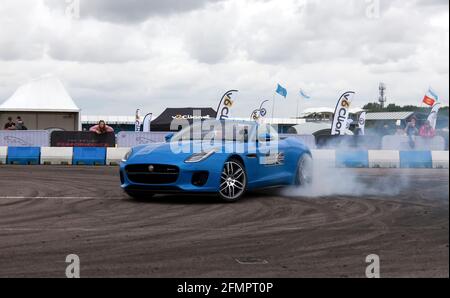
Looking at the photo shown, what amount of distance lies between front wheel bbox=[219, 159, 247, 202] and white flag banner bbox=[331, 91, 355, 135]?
63.3 feet

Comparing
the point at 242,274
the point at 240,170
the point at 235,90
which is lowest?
the point at 242,274

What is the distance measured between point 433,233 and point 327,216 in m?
1.65

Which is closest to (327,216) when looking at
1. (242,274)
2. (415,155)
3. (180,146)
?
(180,146)

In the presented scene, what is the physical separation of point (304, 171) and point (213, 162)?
2.37 metres

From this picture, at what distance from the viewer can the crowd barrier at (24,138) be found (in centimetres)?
2394

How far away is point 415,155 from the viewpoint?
65.9ft

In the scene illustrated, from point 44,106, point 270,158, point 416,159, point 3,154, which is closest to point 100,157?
point 3,154

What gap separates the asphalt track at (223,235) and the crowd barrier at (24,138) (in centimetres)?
1361

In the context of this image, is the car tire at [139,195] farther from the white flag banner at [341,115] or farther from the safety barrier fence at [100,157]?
the white flag banner at [341,115]

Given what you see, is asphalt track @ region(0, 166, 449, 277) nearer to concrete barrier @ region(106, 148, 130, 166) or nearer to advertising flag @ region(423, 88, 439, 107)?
advertising flag @ region(423, 88, 439, 107)

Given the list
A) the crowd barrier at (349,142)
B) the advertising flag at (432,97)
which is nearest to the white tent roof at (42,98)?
the crowd barrier at (349,142)

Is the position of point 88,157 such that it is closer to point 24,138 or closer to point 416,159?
point 24,138
